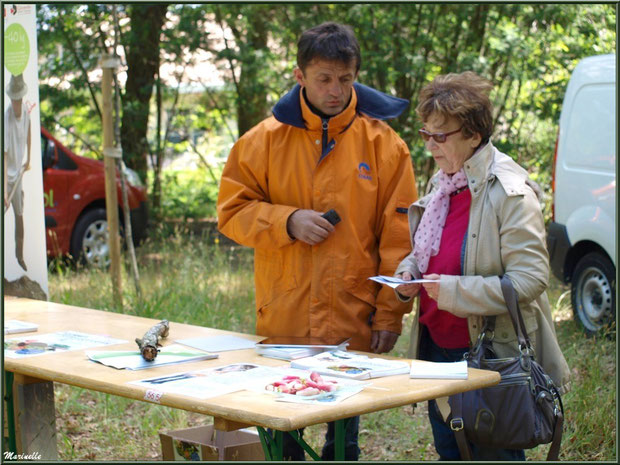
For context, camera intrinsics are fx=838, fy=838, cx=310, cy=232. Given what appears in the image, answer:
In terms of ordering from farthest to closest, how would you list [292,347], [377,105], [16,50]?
[16,50] < [377,105] < [292,347]

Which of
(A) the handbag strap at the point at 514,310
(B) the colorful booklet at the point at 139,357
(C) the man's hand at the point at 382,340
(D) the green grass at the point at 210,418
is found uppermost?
(A) the handbag strap at the point at 514,310

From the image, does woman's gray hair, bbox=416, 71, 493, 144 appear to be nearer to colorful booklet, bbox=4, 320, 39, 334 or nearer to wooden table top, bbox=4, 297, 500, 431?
wooden table top, bbox=4, 297, 500, 431

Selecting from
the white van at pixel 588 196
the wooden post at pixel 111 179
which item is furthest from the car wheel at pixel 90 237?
the white van at pixel 588 196

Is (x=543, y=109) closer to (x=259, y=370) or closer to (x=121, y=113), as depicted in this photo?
(x=121, y=113)

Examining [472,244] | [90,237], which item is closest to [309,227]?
[472,244]

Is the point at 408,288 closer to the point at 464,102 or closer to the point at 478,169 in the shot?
the point at 478,169

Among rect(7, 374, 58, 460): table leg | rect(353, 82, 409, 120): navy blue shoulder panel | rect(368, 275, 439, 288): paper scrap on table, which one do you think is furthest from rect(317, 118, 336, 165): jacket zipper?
rect(7, 374, 58, 460): table leg

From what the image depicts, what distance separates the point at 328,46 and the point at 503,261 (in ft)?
3.69

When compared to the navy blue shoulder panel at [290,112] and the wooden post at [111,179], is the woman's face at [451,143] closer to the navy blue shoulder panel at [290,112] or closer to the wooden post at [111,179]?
the navy blue shoulder panel at [290,112]

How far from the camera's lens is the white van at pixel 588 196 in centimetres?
634

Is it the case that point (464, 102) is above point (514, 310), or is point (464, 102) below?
above

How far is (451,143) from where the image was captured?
3.05 metres

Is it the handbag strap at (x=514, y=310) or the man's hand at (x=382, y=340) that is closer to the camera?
the handbag strap at (x=514, y=310)

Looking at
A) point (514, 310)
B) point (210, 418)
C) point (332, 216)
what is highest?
point (332, 216)
